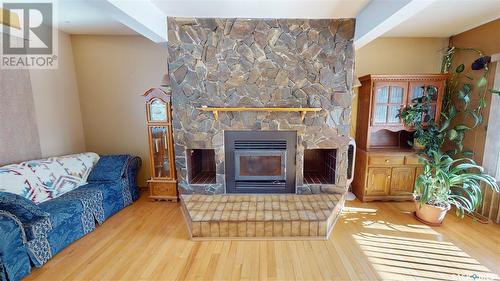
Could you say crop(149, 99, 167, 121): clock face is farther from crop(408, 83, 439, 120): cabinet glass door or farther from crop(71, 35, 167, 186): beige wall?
crop(408, 83, 439, 120): cabinet glass door

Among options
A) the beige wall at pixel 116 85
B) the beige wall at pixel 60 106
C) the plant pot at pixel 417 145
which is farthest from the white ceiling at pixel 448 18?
the beige wall at pixel 60 106

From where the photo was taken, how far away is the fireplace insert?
9.83 ft

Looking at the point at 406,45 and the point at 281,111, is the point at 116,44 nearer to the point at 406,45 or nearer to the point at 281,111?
the point at 281,111

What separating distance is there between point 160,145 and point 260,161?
148 centimetres

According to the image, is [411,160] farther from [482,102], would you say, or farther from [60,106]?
[60,106]

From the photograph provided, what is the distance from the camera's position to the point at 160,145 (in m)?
3.19

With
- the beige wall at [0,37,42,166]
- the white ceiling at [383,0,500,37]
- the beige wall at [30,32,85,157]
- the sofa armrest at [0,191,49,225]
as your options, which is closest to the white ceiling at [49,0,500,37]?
the white ceiling at [383,0,500,37]

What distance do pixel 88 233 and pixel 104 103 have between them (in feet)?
6.62

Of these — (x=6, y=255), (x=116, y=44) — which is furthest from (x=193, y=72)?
(x=6, y=255)

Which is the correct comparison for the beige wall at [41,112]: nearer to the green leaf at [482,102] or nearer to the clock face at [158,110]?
the clock face at [158,110]

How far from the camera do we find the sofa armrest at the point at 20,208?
1.85 metres

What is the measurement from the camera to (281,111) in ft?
9.53

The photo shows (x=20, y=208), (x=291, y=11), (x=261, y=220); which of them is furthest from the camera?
(x=291, y=11)

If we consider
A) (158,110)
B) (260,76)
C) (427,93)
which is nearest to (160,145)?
(158,110)
